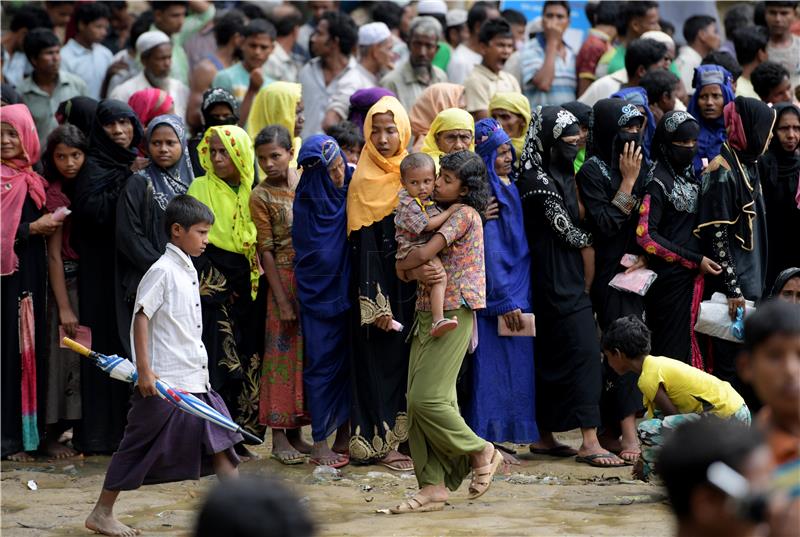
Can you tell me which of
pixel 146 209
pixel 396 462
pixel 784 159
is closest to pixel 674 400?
pixel 396 462

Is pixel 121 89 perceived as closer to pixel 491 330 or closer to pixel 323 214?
pixel 323 214

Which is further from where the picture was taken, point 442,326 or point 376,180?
point 376,180

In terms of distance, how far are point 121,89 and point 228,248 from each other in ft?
9.63

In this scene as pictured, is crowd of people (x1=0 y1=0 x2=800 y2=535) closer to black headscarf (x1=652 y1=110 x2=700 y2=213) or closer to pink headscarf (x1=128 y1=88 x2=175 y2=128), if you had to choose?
black headscarf (x1=652 y1=110 x2=700 y2=213)

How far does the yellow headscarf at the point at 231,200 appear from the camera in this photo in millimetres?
8250

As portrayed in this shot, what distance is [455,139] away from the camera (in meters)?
8.02

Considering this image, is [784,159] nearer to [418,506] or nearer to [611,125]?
[611,125]

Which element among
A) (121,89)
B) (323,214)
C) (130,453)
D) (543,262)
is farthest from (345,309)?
(121,89)

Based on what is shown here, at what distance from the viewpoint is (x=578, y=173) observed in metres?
8.48

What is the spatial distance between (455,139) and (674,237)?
150 cm

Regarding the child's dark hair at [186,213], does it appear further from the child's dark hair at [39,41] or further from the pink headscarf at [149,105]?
the child's dark hair at [39,41]

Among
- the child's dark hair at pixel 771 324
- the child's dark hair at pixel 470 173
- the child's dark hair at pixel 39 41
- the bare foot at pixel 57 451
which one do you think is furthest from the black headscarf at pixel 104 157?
the child's dark hair at pixel 771 324

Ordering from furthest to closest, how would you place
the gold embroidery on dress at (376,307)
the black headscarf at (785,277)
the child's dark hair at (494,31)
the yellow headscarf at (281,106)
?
the child's dark hair at (494,31) → the yellow headscarf at (281,106) → the gold embroidery on dress at (376,307) → the black headscarf at (785,277)

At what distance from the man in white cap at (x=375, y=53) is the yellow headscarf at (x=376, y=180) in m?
3.39
